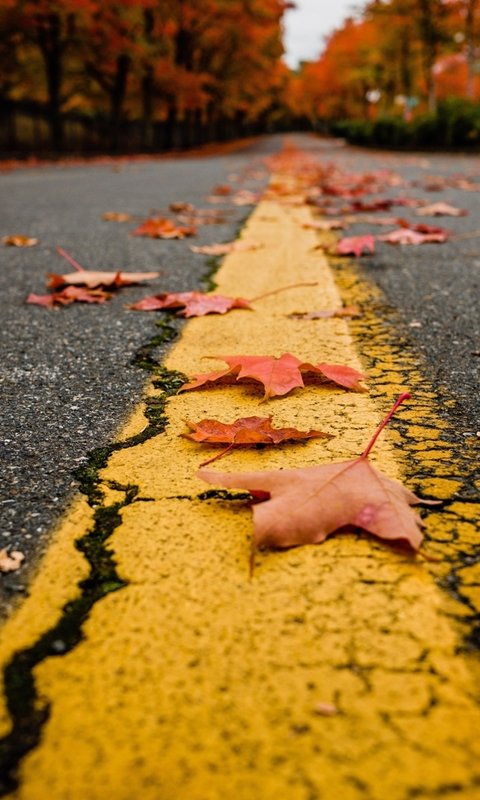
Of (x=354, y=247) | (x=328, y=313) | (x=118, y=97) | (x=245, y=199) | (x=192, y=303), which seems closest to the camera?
(x=328, y=313)

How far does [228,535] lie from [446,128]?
756 inches

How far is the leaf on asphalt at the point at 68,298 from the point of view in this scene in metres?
2.36

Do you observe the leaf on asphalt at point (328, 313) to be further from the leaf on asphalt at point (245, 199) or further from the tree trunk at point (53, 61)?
the tree trunk at point (53, 61)

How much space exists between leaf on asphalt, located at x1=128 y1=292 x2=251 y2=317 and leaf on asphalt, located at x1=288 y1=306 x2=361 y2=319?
0.60 ft

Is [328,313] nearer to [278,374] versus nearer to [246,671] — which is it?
[278,374]

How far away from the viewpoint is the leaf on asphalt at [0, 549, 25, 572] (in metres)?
0.87

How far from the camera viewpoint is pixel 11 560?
88 centimetres

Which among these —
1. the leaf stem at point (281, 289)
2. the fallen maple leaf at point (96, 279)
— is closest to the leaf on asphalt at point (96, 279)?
the fallen maple leaf at point (96, 279)

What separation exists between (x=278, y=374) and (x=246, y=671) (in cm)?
86

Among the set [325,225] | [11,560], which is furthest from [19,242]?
[11,560]

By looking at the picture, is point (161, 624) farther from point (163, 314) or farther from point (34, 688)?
point (163, 314)

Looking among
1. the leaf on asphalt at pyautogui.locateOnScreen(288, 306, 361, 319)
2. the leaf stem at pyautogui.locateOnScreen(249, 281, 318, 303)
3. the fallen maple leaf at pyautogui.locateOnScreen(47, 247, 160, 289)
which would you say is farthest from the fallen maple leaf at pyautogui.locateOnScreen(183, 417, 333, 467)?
the fallen maple leaf at pyautogui.locateOnScreen(47, 247, 160, 289)

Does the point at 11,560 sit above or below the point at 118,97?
below

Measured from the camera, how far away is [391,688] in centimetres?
67
